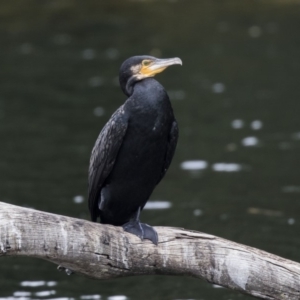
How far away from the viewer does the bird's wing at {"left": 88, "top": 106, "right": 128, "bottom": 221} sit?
17.0ft

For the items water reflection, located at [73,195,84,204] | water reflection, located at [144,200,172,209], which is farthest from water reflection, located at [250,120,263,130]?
water reflection, located at [73,195,84,204]

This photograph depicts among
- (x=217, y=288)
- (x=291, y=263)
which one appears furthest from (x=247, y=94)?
(x=291, y=263)

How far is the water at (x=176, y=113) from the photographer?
8148mm

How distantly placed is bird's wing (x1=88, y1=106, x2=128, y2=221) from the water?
6.14ft

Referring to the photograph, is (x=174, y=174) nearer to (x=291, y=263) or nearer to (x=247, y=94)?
(x=247, y=94)

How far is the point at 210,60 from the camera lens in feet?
47.7

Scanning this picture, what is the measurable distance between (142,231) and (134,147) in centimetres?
58

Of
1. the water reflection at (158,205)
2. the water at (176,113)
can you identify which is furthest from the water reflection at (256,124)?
the water reflection at (158,205)

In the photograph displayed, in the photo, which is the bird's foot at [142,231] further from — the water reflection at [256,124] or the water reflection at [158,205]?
the water reflection at [256,124]

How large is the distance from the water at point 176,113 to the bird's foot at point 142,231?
2045mm

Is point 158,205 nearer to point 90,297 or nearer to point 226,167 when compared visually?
point 226,167

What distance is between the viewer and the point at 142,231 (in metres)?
4.94

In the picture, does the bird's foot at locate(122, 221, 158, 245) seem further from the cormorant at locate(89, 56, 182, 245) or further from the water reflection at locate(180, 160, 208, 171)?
the water reflection at locate(180, 160, 208, 171)

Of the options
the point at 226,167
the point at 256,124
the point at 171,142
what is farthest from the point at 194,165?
the point at 171,142
